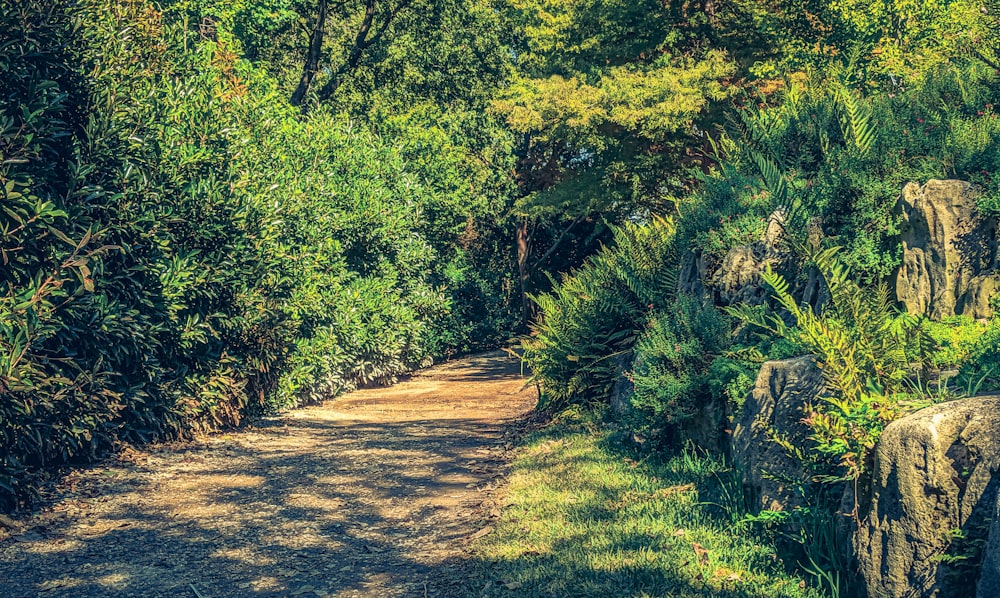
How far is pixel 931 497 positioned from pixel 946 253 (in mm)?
2794

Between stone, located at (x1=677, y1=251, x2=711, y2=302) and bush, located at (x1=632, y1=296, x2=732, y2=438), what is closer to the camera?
bush, located at (x1=632, y1=296, x2=732, y2=438)

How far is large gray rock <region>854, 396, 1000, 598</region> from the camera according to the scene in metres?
3.56

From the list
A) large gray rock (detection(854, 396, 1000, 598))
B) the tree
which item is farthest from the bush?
the tree

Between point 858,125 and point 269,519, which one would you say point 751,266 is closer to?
point 858,125

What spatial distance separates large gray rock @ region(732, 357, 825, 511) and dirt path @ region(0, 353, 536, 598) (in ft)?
7.16

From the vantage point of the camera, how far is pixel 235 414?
37.8ft

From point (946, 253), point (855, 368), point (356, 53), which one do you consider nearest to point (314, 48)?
point (356, 53)

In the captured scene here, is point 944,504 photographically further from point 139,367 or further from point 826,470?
point 139,367

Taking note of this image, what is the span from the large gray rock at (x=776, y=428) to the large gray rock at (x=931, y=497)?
1036 millimetres

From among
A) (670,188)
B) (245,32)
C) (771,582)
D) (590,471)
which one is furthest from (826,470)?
(245,32)

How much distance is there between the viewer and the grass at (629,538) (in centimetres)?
481

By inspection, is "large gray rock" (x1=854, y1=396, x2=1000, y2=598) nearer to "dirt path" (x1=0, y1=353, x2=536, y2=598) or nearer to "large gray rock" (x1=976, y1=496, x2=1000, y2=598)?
"large gray rock" (x1=976, y1=496, x2=1000, y2=598)

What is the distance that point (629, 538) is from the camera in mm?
5656

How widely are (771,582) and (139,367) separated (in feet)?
23.7
